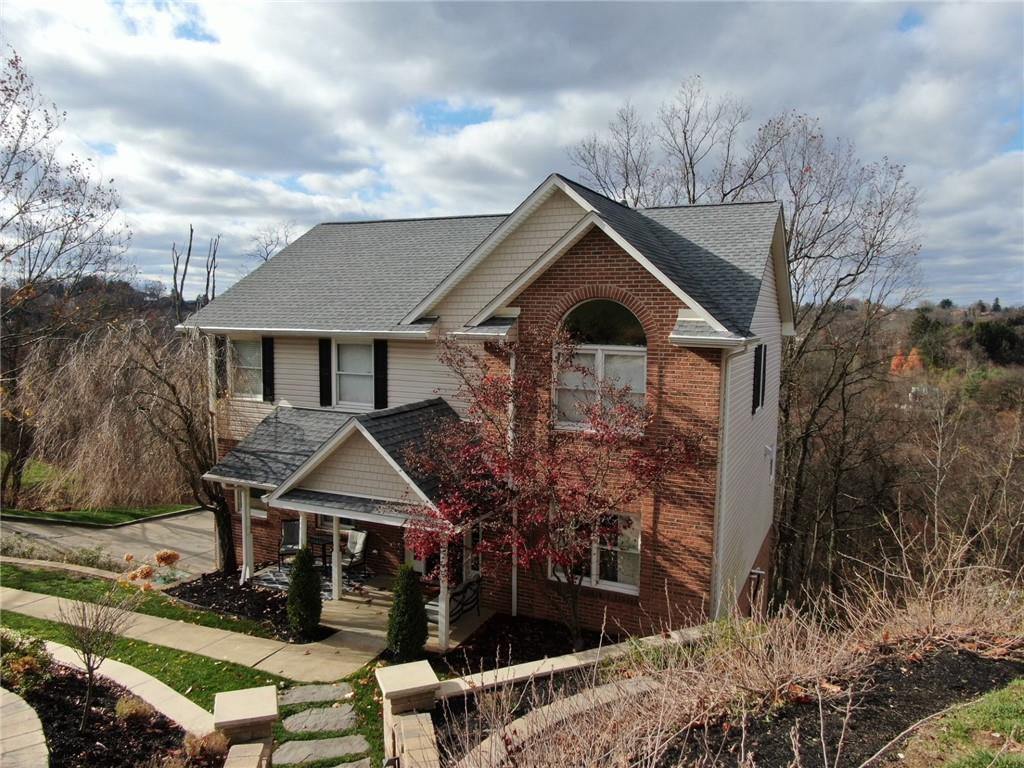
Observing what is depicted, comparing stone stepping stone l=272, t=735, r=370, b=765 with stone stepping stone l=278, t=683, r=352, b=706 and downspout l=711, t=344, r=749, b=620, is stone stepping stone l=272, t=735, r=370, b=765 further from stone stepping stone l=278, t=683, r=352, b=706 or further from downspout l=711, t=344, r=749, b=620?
downspout l=711, t=344, r=749, b=620

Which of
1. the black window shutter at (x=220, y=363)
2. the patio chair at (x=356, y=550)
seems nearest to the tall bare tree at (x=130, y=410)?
the black window shutter at (x=220, y=363)

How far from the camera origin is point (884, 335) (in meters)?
30.4

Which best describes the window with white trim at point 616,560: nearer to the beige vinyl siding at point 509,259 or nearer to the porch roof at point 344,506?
the porch roof at point 344,506

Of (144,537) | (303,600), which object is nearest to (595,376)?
(303,600)

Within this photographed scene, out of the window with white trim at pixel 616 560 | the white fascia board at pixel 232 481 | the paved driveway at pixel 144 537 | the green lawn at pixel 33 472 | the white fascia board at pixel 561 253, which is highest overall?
the white fascia board at pixel 561 253

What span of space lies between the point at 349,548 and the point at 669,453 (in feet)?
25.9

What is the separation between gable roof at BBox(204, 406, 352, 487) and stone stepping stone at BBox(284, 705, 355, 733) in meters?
5.41

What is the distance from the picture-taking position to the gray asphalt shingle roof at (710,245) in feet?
36.6

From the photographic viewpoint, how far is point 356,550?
14328mm

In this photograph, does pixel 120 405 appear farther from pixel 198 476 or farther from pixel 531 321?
pixel 531 321

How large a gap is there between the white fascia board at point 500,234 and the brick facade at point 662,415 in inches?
49.0

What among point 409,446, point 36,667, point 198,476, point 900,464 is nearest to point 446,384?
point 409,446

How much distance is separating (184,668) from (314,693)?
2390 mm

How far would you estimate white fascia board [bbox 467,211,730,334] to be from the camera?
10.5m
